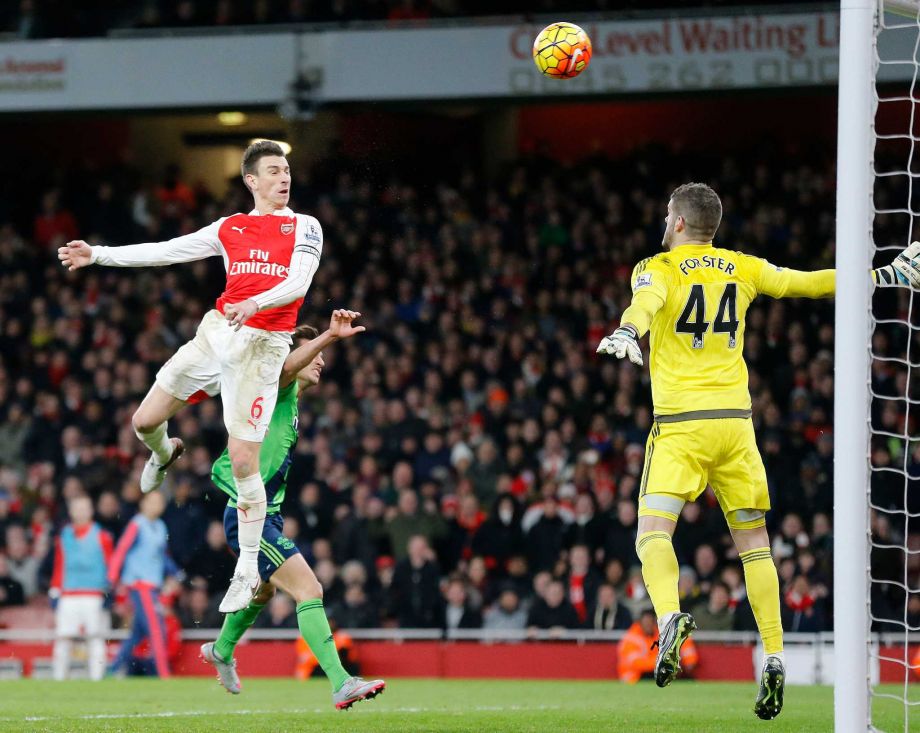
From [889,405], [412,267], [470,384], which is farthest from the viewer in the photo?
[412,267]

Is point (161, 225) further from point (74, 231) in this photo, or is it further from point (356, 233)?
point (356, 233)

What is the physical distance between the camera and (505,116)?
71.5 feet

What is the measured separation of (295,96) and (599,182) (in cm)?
425

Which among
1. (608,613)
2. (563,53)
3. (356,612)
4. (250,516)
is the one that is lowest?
(356,612)

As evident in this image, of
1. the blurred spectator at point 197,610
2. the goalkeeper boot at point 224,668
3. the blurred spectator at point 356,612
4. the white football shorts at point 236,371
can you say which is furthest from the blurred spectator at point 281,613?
the white football shorts at point 236,371

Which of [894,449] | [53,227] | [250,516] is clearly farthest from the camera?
[53,227]

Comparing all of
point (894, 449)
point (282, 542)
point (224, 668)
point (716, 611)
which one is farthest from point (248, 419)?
point (894, 449)

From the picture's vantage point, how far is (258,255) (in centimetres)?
817

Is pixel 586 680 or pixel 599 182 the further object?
pixel 599 182

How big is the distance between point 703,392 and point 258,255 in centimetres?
256

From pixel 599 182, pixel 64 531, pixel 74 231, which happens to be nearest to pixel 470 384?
pixel 599 182

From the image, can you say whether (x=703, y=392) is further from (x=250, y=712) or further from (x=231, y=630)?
(x=250, y=712)

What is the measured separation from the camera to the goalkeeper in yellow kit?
23.2 feet

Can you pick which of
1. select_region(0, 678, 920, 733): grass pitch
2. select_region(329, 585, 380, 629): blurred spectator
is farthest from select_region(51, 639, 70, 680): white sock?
select_region(329, 585, 380, 629): blurred spectator
